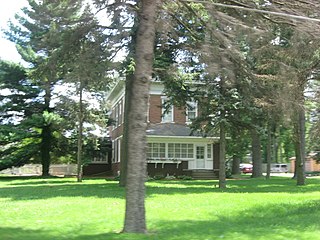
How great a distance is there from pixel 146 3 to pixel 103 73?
727cm

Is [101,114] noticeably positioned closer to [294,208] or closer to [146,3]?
[294,208]

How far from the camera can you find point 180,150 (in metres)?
39.0

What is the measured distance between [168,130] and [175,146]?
1.70 metres

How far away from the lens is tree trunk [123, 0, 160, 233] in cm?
935

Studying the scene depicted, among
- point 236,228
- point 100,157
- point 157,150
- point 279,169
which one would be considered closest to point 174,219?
point 236,228

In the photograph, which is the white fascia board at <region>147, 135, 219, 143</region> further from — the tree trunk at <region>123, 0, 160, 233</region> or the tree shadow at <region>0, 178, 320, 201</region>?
the tree trunk at <region>123, 0, 160, 233</region>

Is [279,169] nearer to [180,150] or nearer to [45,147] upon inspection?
[180,150]

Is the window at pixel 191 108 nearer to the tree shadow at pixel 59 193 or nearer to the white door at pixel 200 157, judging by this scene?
the white door at pixel 200 157

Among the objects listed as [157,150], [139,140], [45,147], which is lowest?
[139,140]

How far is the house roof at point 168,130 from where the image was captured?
3756 centimetres

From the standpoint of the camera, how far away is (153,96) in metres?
37.7

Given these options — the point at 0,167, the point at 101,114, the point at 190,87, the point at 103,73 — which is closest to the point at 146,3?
the point at 103,73

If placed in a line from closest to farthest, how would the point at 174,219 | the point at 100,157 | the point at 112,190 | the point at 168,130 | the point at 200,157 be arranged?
the point at 174,219 < the point at 112,190 < the point at 168,130 < the point at 200,157 < the point at 100,157

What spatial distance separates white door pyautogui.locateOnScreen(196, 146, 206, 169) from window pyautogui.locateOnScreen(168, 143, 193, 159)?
613 mm
